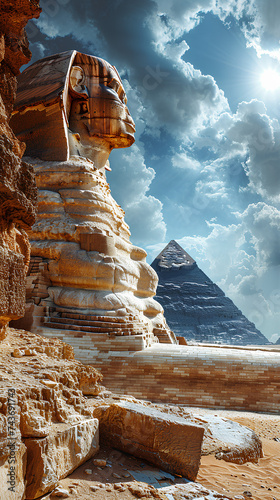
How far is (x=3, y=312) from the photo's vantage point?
242 centimetres

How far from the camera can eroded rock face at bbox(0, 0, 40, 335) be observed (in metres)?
2.47

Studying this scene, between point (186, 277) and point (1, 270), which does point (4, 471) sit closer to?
point (1, 270)

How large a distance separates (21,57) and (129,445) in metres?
3.16

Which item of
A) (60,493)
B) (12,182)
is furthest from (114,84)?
(60,493)

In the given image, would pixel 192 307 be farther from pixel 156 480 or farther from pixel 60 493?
pixel 60 493

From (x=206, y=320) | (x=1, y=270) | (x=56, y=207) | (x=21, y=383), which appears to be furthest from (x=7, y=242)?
(x=206, y=320)

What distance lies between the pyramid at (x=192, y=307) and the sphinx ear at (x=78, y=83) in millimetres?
26947

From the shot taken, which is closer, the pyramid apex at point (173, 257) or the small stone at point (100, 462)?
the small stone at point (100, 462)

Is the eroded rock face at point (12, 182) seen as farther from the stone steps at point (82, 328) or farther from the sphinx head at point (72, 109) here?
the sphinx head at point (72, 109)

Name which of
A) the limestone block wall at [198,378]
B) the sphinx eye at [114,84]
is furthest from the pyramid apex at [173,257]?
the limestone block wall at [198,378]

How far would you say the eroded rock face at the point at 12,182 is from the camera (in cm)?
247

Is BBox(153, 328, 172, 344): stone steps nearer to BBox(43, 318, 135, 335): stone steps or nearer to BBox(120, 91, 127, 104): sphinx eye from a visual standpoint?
BBox(43, 318, 135, 335): stone steps

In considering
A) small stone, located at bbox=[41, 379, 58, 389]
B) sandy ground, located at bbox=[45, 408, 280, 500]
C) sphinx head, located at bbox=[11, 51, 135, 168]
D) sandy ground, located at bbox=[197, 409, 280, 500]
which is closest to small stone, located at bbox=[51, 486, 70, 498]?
sandy ground, located at bbox=[45, 408, 280, 500]

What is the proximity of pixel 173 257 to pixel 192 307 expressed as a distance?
17.3 ft
